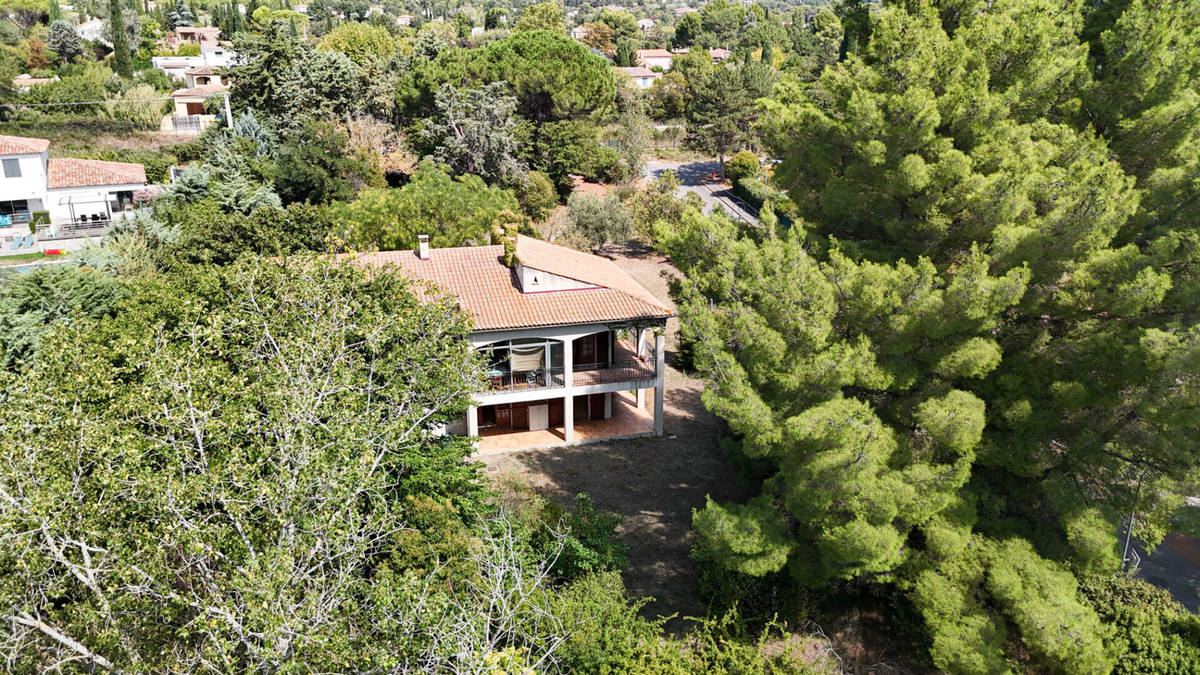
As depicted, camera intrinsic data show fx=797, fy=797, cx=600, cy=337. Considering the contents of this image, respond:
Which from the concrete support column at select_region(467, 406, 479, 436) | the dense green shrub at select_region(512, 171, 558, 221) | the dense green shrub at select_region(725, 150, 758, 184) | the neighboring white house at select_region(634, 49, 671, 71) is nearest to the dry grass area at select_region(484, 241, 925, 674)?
the concrete support column at select_region(467, 406, 479, 436)

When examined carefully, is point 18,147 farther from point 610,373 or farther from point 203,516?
point 203,516

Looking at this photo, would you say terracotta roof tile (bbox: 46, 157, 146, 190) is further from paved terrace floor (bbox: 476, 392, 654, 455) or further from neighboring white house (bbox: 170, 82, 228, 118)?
paved terrace floor (bbox: 476, 392, 654, 455)

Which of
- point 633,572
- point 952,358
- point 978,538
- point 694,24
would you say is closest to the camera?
point 952,358

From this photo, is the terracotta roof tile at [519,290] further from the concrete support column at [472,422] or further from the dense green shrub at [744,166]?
the dense green shrub at [744,166]

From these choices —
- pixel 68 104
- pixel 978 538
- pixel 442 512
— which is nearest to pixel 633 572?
pixel 442 512

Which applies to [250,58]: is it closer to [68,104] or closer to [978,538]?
[68,104]

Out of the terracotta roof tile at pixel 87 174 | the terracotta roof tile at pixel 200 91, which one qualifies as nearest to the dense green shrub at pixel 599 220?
the terracotta roof tile at pixel 87 174
